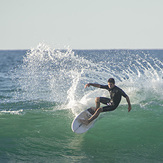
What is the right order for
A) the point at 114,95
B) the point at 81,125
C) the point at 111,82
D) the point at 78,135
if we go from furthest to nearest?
the point at 78,135
the point at 81,125
the point at 114,95
the point at 111,82

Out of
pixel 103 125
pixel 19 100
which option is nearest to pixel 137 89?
pixel 103 125

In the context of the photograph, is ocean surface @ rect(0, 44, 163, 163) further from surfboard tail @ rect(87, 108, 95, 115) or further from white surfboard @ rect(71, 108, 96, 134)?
surfboard tail @ rect(87, 108, 95, 115)

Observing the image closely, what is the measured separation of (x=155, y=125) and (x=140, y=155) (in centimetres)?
280

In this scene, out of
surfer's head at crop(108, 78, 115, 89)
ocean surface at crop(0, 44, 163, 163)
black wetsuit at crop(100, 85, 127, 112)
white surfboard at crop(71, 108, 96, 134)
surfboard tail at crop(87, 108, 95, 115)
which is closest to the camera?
ocean surface at crop(0, 44, 163, 163)

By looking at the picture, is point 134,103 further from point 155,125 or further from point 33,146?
point 33,146

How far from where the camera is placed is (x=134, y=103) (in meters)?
14.1

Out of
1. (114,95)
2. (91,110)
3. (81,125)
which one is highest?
(114,95)

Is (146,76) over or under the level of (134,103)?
over

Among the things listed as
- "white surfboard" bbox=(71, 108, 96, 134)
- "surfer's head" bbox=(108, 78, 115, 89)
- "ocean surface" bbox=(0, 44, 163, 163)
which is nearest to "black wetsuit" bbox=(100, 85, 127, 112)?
"surfer's head" bbox=(108, 78, 115, 89)

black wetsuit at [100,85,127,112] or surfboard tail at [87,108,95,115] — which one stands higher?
black wetsuit at [100,85,127,112]

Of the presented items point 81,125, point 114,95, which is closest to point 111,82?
point 114,95

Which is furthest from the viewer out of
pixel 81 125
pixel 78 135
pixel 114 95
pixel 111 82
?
pixel 78 135

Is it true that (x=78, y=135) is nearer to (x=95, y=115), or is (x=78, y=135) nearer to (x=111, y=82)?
(x=95, y=115)

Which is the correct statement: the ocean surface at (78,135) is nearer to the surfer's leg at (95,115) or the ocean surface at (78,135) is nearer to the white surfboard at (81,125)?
the white surfboard at (81,125)
